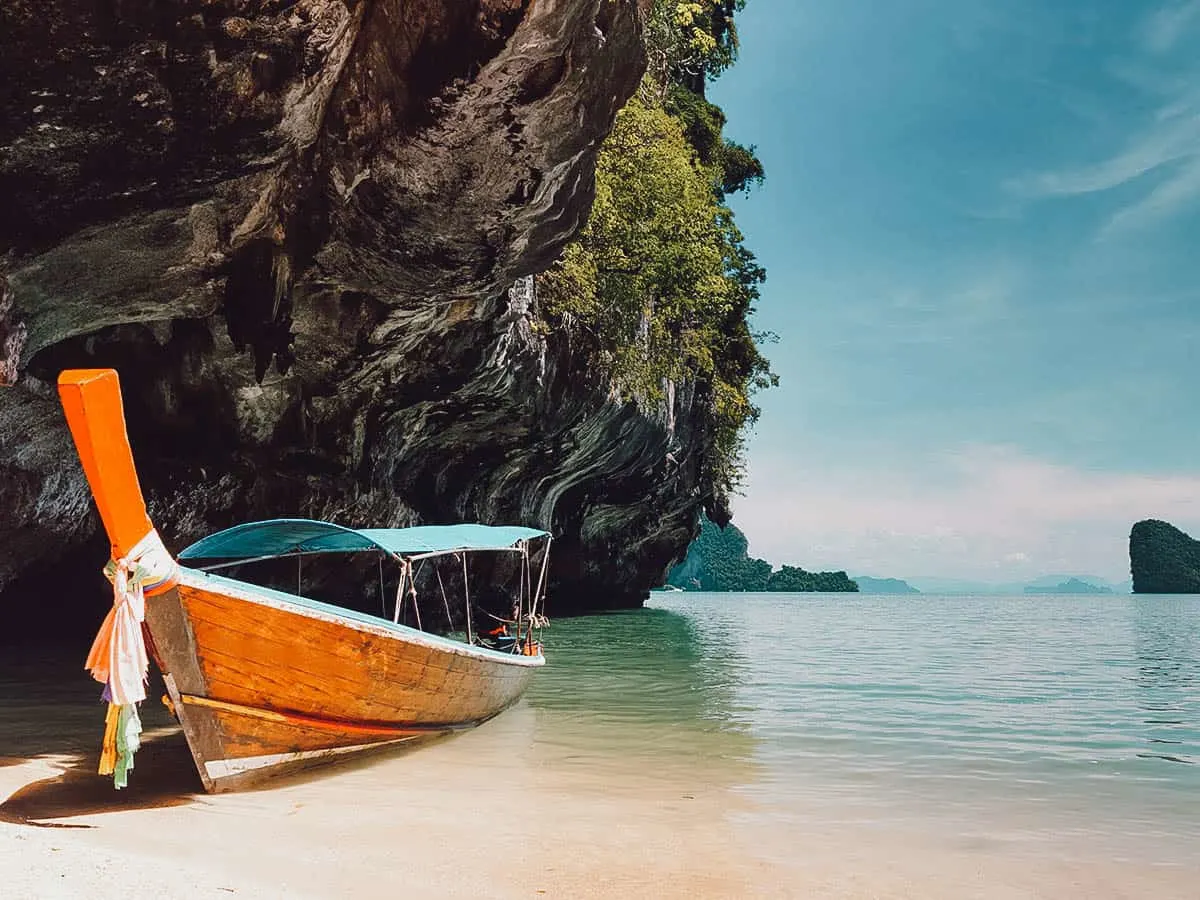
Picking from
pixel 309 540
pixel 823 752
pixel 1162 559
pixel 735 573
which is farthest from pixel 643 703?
pixel 735 573

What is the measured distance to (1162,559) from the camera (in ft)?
372

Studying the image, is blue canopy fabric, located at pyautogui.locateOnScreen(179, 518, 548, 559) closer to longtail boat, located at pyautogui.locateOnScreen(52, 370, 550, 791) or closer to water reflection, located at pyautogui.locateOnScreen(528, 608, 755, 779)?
longtail boat, located at pyautogui.locateOnScreen(52, 370, 550, 791)

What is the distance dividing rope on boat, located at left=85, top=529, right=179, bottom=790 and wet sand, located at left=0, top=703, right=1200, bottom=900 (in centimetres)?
43

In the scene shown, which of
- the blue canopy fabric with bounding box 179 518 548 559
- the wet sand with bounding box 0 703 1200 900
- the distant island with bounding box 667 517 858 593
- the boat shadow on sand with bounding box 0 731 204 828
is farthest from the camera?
the distant island with bounding box 667 517 858 593

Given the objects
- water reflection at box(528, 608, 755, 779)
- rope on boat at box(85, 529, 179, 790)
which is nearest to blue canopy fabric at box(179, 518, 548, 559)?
water reflection at box(528, 608, 755, 779)

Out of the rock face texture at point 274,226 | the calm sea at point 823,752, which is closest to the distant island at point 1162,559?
the calm sea at point 823,752

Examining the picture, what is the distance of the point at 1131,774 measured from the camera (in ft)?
22.7

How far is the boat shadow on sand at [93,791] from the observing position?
4.68 meters

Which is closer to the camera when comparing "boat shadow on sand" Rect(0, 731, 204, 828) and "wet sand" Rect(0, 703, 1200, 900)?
"wet sand" Rect(0, 703, 1200, 900)

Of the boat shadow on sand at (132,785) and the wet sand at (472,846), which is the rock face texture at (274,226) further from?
the wet sand at (472,846)

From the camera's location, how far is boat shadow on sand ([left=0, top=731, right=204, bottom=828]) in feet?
15.4

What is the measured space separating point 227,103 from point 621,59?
331 centimetres

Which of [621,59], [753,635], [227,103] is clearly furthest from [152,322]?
[753,635]

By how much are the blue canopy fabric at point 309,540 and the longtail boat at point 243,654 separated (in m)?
0.02
